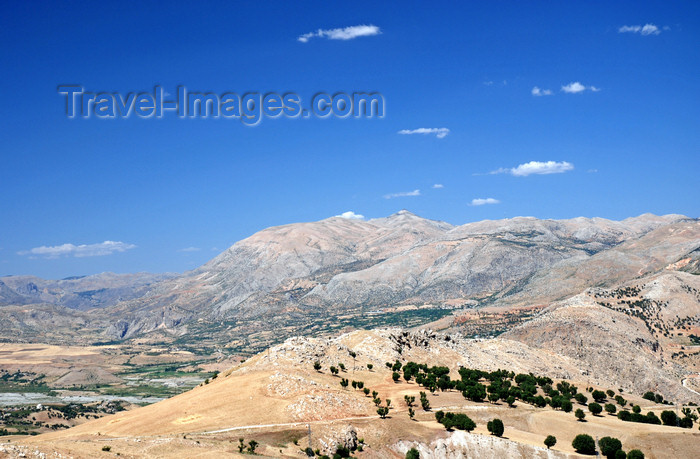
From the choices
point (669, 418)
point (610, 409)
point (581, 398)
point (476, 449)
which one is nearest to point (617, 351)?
point (581, 398)

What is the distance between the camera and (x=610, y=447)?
273ft

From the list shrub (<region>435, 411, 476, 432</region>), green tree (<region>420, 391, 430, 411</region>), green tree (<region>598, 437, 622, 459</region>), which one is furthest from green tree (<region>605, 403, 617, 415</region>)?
shrub (<region>435, 411, 476, 432</region>)

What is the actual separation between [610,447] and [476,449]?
19566mm

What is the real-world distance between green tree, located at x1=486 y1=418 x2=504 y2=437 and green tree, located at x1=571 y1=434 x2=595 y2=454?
35.6 feet

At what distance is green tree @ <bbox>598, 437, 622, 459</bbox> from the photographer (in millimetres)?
82875

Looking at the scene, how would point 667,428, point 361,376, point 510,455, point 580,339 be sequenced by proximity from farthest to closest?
point 580,339 < point 361,376 < point 667,428 < point 510,455

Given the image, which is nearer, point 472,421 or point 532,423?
point 472,421

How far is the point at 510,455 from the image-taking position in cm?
8169

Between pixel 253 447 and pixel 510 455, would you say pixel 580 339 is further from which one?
pixel 253 447

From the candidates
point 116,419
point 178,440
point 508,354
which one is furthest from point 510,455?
A: point 508,354

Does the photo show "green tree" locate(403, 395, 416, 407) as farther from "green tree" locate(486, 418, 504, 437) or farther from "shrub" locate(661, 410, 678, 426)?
"shrub" locate(661, 410, 678, 426)

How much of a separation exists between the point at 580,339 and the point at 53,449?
535 ft

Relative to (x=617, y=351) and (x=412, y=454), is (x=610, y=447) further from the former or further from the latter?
(x=617, y=351)

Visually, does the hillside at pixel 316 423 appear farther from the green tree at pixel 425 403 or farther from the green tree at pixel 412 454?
the green tree at pixel 412 454
